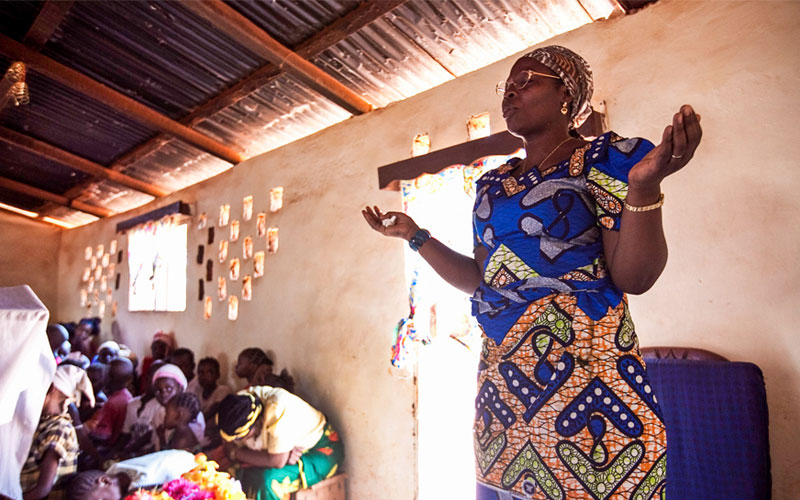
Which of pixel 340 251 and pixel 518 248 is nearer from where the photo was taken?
pixel 518 248

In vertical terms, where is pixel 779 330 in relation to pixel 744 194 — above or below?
below

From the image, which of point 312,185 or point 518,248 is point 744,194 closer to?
point 518,248

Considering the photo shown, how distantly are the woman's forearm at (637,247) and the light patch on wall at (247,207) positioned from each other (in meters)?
4.24

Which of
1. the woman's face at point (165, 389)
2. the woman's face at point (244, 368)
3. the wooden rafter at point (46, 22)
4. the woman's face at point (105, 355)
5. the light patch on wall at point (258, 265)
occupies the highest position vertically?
the wooden rafter at point (46, 22)

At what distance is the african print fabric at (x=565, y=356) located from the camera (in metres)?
0.84

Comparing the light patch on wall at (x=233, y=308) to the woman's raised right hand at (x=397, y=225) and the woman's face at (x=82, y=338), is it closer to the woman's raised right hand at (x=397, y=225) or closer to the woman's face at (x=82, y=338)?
the woman's face at (x=82, y=338)

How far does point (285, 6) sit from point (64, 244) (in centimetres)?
820

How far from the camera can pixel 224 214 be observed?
16.8ft

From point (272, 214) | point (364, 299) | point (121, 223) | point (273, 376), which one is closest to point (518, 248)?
point (364, 299)

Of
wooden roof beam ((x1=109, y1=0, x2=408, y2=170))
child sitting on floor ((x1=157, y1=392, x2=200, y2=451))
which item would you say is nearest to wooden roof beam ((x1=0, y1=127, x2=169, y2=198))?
wooden roof beam ((x1=109, y1=0, x2=408, y2=170))

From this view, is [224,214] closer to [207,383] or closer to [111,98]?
[111,98]

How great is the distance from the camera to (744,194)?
2.04m

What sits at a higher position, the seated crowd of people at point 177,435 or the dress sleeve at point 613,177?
the dress sleeve at point 613,177

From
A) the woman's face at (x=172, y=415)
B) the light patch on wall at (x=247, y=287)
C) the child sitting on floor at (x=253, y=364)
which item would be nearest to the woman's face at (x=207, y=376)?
the child sitting on floor at (x=253, y=364)
